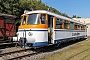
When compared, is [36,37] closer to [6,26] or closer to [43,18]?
[43,18]

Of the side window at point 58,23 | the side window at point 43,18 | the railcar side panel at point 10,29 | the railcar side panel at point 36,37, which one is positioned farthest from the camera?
the railcar side panel at point 10,29

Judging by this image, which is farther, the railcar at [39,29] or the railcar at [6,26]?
the railcar at [6,26]

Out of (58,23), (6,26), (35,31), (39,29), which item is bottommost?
(35,31)

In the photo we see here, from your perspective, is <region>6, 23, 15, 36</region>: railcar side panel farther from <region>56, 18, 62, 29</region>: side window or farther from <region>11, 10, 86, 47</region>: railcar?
<region>56, 18, 62, 29</region>: side window

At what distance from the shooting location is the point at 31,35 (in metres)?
12.9

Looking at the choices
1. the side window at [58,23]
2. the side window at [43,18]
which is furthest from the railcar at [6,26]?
the side window at [43,18]

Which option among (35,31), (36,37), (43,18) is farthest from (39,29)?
(43,18)

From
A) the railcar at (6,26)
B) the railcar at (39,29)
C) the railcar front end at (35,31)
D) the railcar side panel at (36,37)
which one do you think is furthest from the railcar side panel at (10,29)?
the railcar side panel at (36,37)

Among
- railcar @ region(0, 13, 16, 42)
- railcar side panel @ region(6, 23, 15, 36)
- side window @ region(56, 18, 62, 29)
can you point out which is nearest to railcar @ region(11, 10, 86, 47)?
side window @ region(56, 18, 62, 29)

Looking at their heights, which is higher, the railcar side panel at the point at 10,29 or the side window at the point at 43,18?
the side window at the point at 43,18

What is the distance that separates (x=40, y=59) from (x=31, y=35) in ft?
7.86

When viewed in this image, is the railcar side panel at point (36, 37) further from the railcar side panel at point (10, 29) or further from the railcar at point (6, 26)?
the railcar side panel at point (10, 29)

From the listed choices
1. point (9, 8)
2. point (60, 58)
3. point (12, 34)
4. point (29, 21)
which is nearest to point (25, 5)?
point (9, 8)

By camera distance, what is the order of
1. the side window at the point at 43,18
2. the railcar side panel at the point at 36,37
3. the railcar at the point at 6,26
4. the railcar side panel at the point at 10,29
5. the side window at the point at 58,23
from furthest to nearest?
the railcar side panel at the point at 10,29
the railcar at the point at 6,26
the side window at the point at 58,23
the side window at the point at 43,18
the railcar side panel at the point at 36,37
